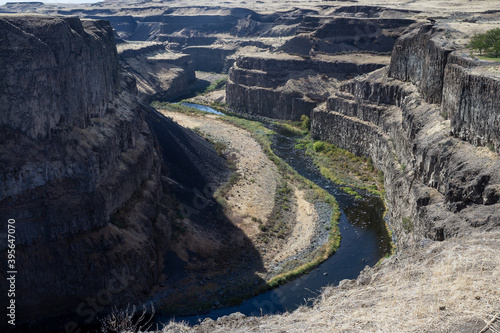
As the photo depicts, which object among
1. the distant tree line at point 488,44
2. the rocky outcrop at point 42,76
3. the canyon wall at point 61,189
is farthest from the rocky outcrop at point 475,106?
the rocky outcrop at point 42,76

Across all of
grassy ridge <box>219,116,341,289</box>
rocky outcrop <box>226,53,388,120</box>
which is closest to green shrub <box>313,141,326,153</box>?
grassy ridge <box>219,116,341,289</box>

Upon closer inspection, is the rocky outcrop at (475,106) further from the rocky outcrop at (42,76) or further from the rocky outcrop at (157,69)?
the rocky outcrop at (157,69)

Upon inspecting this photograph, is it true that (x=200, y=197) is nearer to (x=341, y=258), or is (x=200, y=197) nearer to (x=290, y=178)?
(x=290, y=178)

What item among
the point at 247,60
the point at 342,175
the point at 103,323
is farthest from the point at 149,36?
the point at 103,323

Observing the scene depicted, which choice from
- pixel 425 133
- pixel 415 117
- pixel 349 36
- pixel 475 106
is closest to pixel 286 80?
pixel 349 36

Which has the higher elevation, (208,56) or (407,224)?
(208,56)

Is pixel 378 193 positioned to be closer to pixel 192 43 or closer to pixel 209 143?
pixel 209 143

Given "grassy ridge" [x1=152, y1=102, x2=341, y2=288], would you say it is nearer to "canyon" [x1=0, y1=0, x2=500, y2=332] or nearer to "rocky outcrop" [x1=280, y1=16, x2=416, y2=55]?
"canyon" [x1=0, y1=0, x2=500, y2=332]
